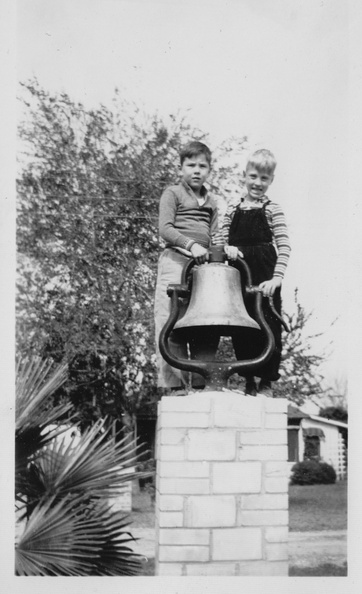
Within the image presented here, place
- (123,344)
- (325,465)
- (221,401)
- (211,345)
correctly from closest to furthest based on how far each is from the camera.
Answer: (221,401), (211,345), (123,344), (325,465)

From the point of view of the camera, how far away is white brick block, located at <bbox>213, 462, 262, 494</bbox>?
14.4 ft

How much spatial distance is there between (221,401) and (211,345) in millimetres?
428

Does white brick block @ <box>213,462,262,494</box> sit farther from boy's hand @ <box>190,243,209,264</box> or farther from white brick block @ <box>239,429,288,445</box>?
boy's hand @ <box>190,243,209,264</box>

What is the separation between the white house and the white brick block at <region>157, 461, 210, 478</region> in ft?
26.2

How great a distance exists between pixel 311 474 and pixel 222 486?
7.55m

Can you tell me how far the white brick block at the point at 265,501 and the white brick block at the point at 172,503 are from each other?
317 mm

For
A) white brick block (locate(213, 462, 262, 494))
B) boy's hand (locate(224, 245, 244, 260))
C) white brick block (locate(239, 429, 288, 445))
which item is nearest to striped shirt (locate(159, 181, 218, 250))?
boy's hand (locate(224, 245, 244, 260))

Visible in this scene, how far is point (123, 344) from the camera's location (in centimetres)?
910

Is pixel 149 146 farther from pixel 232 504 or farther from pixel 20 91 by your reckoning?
pixel 232 504

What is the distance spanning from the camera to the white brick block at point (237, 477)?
4.39 meters

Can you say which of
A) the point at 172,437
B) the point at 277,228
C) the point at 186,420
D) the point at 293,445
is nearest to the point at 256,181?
the point at 277,228

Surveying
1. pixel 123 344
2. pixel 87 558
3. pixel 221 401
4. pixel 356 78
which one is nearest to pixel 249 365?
pixel 221 401

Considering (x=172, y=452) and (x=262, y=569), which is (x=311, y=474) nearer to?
(x=262, y=569)

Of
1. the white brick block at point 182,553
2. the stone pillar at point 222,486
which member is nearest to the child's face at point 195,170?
the stone pillar at point 222,486
